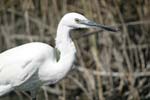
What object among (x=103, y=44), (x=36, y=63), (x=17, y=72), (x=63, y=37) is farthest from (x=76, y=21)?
(x=103, y=44)

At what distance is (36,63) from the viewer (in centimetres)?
483

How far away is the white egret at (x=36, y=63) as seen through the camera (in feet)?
15.7

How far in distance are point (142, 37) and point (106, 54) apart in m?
0.62

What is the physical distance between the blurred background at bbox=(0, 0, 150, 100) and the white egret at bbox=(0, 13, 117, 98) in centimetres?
121

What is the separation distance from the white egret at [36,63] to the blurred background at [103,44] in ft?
3.99

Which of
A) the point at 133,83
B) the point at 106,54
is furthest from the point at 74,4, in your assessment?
the point at 133,83

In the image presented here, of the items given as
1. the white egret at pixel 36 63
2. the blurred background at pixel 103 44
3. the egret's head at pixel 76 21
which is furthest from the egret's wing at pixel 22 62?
the blurred background at pixel 103 44

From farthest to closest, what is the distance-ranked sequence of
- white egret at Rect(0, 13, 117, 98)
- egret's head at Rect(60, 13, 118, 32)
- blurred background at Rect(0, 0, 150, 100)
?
blurred background at Rect(0, 0, 150, 100)
white egret at Rect(0, 13, 117, 98)
egret's head at Rect(60, 13, 118, 32)

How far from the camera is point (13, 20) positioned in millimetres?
7480

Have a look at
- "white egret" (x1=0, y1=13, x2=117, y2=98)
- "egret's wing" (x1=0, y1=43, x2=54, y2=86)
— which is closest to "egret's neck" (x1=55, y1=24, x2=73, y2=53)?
"white egret" (x1=0, y1=13, x2=117, y2=98)

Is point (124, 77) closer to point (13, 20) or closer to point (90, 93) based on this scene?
point (90, 93)

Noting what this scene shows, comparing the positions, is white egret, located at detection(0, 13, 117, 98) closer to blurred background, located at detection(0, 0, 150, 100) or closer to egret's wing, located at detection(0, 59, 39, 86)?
egret's wing, located at detection(0, 59, 39, 86)

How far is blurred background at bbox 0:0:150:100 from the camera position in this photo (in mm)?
6383

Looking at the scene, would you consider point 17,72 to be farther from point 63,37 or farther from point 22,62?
point 63,37
